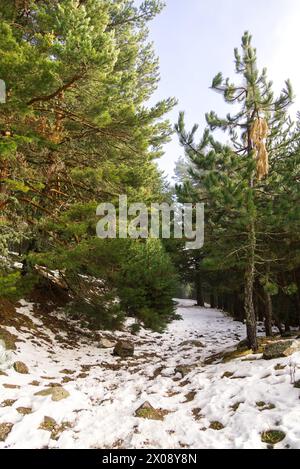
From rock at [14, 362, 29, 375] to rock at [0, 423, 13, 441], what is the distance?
114 inches

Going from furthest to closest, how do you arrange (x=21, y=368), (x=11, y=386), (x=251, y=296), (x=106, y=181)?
(x=106, y=181)
(x=251, y=296)
(x=21, y=368)
(x=11, y=386)

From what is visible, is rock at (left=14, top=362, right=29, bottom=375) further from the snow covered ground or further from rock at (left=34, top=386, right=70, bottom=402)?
rock at (left=34, top=386, right=70, bottom=402)

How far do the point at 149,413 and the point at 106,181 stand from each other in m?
7.32

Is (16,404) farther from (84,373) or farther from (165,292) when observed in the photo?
(165,292)

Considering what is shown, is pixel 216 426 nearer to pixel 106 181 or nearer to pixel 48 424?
pixel 48 424

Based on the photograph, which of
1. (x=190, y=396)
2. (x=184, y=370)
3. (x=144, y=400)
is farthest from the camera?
(x=184, y=370)

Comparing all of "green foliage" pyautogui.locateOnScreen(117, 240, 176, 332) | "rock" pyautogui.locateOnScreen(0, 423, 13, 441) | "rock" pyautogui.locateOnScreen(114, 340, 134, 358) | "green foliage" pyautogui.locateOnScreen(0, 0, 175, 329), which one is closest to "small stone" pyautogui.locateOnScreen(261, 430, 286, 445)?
"rock" pyautogui.locateOnScreen(0, 423, 13, 441)

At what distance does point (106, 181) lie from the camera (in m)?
10.8

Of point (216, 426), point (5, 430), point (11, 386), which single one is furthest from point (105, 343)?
point (216, 426)

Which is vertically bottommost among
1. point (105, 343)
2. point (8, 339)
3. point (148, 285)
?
point (105, 343)

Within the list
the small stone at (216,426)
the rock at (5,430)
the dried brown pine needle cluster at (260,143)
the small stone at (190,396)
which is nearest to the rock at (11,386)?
the rock at (5,430)

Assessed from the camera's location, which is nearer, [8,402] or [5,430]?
[5,430]

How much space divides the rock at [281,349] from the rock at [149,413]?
3202mm

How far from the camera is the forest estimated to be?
25.0ft
